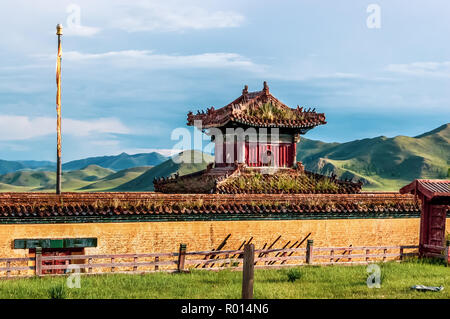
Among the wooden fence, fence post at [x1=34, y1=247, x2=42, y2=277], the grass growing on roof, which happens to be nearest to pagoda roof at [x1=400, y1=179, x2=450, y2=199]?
the wooden fence

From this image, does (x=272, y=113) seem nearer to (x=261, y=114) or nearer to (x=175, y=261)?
(x=261, y=114)

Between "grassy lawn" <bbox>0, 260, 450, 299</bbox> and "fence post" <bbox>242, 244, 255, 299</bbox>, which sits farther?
"grassy lawn" <bbox>0, 260, 450, 299</bbox>

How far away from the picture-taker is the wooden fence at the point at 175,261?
1939 centimetres

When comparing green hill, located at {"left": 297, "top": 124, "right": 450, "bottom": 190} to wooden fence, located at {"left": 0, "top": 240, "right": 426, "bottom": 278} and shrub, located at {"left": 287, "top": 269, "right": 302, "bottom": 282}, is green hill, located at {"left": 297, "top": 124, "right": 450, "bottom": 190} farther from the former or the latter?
shrub, located at {"left": 287, "top": 269, "right": 302, "bottom": 282}

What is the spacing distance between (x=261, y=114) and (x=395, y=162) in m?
154

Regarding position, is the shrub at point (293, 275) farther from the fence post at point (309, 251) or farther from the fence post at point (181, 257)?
the fence post at point (181, 257)

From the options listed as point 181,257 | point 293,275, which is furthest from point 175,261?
point 293,275

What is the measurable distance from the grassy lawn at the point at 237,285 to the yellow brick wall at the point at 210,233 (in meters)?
1.88

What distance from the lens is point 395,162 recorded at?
175500mm

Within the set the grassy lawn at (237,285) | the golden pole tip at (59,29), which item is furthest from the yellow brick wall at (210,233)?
the golden pole tip at (59,29)

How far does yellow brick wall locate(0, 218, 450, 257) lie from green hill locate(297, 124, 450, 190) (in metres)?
135

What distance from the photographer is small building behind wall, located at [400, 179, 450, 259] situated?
2372 centimetres

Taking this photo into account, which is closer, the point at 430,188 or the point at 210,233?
the point at 210,233
